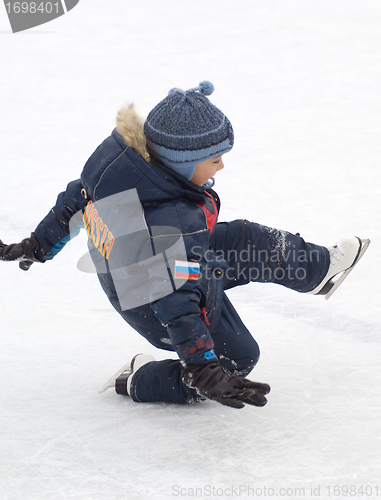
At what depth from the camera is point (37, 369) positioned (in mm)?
1871

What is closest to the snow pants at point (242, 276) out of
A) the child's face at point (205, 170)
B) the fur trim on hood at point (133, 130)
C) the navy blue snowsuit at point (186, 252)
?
the navy blue snowsuit at point (186, 252)

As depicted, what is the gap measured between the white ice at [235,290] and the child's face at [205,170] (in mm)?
637

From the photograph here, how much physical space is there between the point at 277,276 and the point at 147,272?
0.45 m

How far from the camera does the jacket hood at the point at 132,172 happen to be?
1.42 metres

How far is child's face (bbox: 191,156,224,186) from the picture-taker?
1515 millimetres

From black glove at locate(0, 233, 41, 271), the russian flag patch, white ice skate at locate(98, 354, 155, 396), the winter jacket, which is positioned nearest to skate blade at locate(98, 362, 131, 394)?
white ice skate at locate(98, 354, 155, 396)

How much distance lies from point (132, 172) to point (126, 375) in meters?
0.66

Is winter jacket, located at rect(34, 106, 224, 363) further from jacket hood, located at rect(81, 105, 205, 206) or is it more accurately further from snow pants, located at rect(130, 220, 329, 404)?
snow pants, located at rect(130, 220, 329, 404)

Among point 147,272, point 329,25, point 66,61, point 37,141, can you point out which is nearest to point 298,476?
→ point 147,272

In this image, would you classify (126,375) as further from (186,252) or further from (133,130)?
(133,130)

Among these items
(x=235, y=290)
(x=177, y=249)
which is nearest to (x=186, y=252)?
(x=177, y=249)

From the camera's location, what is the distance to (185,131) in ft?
4.72

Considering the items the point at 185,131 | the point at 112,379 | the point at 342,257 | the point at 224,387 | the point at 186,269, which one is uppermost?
the point at 185,131

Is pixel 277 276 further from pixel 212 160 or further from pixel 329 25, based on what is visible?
pixel 329 25
